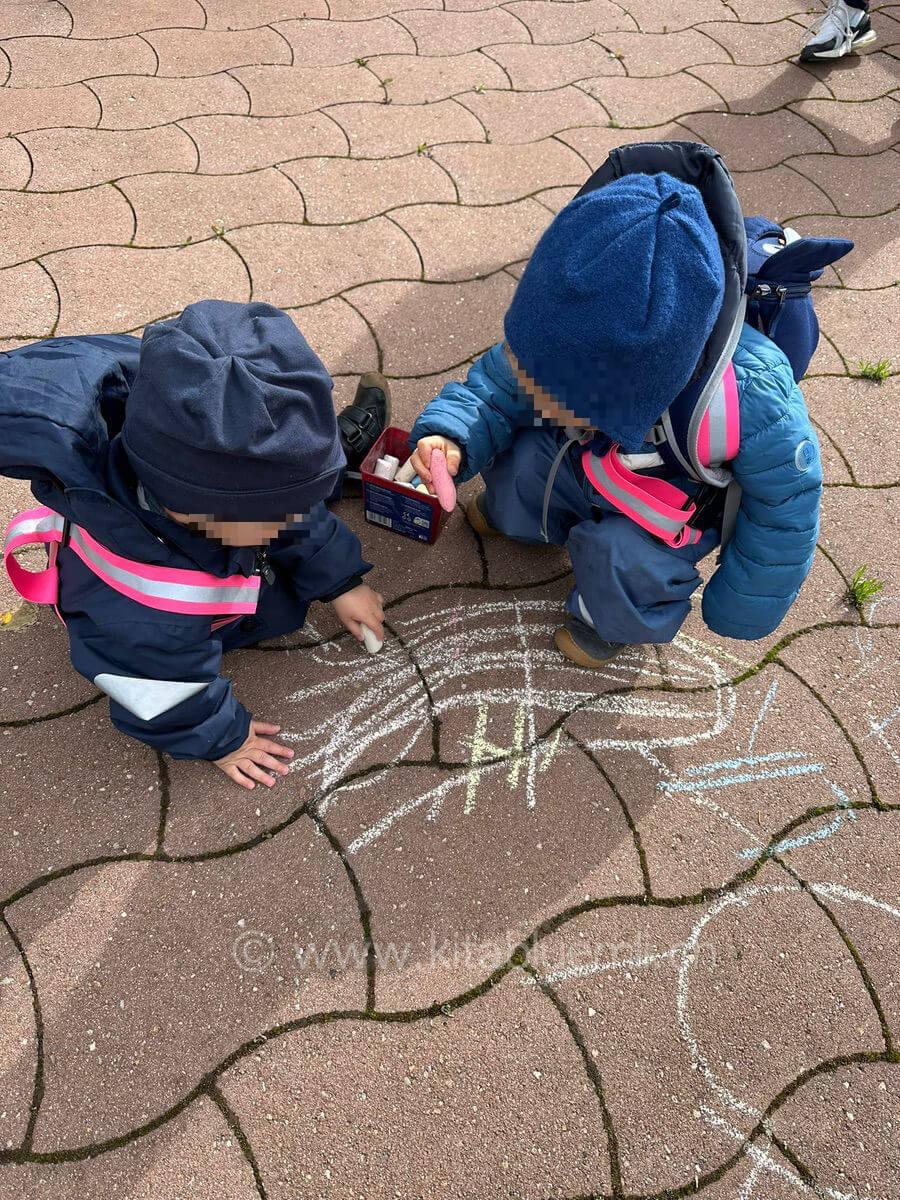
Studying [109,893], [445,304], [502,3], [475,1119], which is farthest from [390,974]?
[502,3]

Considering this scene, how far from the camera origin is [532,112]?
12.0ft

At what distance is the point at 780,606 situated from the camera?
1.92 m

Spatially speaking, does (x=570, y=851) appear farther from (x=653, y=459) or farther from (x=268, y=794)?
(x=653, y=459)

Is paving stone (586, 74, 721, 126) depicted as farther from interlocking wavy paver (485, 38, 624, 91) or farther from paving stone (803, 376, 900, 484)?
paving stone (803, 376, 900, 484)

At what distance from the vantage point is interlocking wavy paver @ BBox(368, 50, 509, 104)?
3635mm

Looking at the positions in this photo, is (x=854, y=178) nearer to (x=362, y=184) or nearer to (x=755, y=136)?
(x=755, y=136)

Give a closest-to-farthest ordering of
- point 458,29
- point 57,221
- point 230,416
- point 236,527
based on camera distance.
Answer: point 230,416 → point 236,527 → point 57,221 → point 458,29

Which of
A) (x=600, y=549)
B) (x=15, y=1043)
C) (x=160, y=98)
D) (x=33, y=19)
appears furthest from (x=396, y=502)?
(x=33, y=19)

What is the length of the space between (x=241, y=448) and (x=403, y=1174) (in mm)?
1370

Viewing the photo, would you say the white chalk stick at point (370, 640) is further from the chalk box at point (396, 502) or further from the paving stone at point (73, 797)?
the paving stone at point (73, 797)

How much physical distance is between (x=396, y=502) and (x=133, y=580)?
73cm

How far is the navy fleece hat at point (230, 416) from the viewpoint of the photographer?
1.33m

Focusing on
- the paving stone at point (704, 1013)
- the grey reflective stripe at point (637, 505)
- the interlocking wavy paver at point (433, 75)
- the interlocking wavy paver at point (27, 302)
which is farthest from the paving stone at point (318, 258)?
the paving stone at point (704, 1013)

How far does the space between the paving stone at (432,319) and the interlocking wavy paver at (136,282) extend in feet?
1.51
